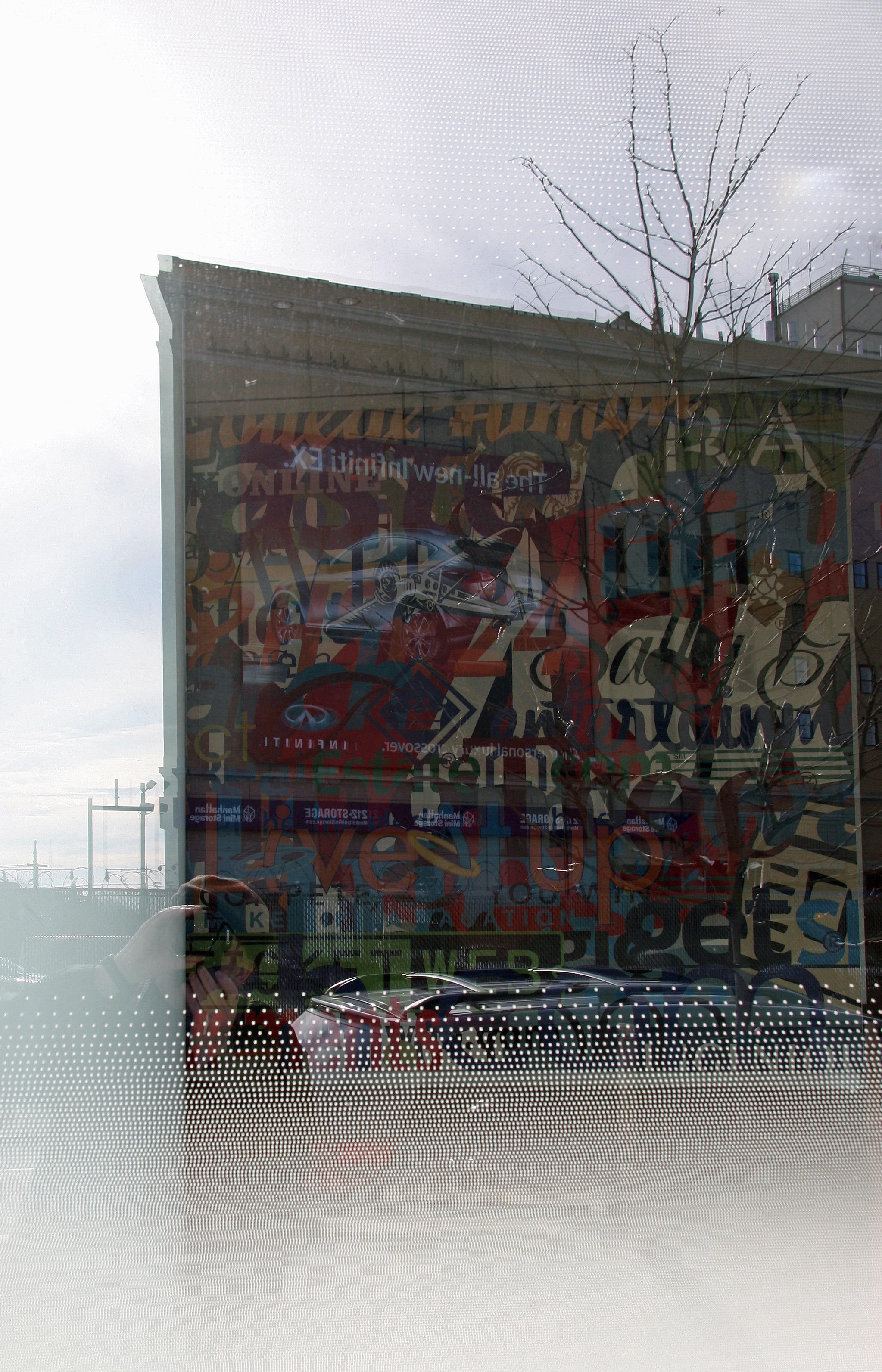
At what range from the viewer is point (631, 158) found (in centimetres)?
137

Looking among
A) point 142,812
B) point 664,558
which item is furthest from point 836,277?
point 142,812

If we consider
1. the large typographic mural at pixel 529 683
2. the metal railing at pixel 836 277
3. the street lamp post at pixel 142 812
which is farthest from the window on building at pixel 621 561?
the street lamp post at pixel 142 812

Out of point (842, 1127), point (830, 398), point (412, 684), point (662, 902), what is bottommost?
point (842, 1127)

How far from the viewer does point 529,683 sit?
2.11 m

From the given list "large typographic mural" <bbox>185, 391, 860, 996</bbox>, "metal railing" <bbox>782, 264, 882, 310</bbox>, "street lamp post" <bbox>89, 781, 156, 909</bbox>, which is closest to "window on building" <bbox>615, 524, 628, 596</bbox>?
"large typographic mural" <bbox>185, 391, 860, 996</bbox>

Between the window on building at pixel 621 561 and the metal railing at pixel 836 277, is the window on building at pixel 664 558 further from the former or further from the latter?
the metal railing at pixel 836 277

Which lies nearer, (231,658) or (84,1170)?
(84,1170)

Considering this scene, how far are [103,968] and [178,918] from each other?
0.17 m

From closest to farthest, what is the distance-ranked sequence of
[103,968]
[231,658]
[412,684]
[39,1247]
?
1. [39,1247]
2. [103,968]
3. [231,658]
4. [412,684]

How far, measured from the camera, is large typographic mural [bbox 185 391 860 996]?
1.77 m

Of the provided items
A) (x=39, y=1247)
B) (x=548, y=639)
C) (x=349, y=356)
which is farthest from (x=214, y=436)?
(x=39, y=1247)

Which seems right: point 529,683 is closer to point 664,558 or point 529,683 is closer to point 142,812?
point 664,558

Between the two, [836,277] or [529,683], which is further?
[529,683]

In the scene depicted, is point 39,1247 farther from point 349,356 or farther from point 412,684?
point 349,356
